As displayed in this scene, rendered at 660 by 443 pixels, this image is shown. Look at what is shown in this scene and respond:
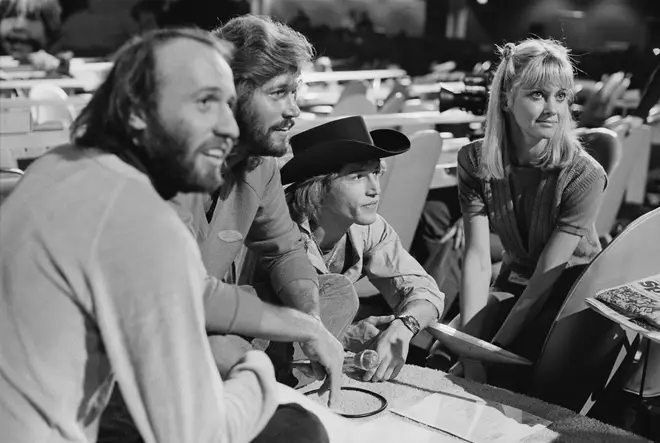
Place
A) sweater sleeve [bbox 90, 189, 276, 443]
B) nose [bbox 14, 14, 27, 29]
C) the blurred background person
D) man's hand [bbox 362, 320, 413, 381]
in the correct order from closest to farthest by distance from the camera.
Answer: sweater sleeve [bbox 90, 189, 276, 443], man's hand [bbox 362, 320, 413, 381], the blurred background person, nose [bbox 14, 14, 27, 29]

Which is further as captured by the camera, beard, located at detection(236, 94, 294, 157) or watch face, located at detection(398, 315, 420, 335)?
watch face, located at detection(398, 315, 420, 335)

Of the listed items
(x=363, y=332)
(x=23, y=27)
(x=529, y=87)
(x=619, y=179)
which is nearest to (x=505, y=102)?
(x=529, y=87)

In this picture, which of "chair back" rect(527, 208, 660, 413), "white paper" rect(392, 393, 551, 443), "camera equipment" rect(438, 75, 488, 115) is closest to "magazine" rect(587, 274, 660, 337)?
"chair back" rect(527, 208, 660, 413)

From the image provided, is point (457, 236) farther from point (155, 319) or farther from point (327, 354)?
point (155, 319)

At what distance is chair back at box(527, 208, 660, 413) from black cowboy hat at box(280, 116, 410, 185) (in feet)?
1.78

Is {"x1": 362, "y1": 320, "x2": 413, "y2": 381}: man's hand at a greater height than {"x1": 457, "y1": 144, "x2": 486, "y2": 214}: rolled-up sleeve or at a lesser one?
lesser

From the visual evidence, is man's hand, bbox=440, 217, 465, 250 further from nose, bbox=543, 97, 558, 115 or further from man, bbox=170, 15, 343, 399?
man, bbox=170, 15, 343, 399

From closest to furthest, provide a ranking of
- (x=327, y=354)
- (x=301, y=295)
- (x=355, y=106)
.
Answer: (x=327, y=354), (x=301, y=295), (x=355, y=106)

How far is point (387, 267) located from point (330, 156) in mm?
342

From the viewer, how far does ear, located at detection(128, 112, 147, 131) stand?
88 centimetres

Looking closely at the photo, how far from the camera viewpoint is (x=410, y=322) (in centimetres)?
177

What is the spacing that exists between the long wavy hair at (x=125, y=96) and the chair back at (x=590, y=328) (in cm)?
125

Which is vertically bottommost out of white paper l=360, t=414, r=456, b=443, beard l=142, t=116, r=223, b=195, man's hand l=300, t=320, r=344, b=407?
white paper l=360, t=414, r=456, b=443

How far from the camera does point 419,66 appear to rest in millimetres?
10609
